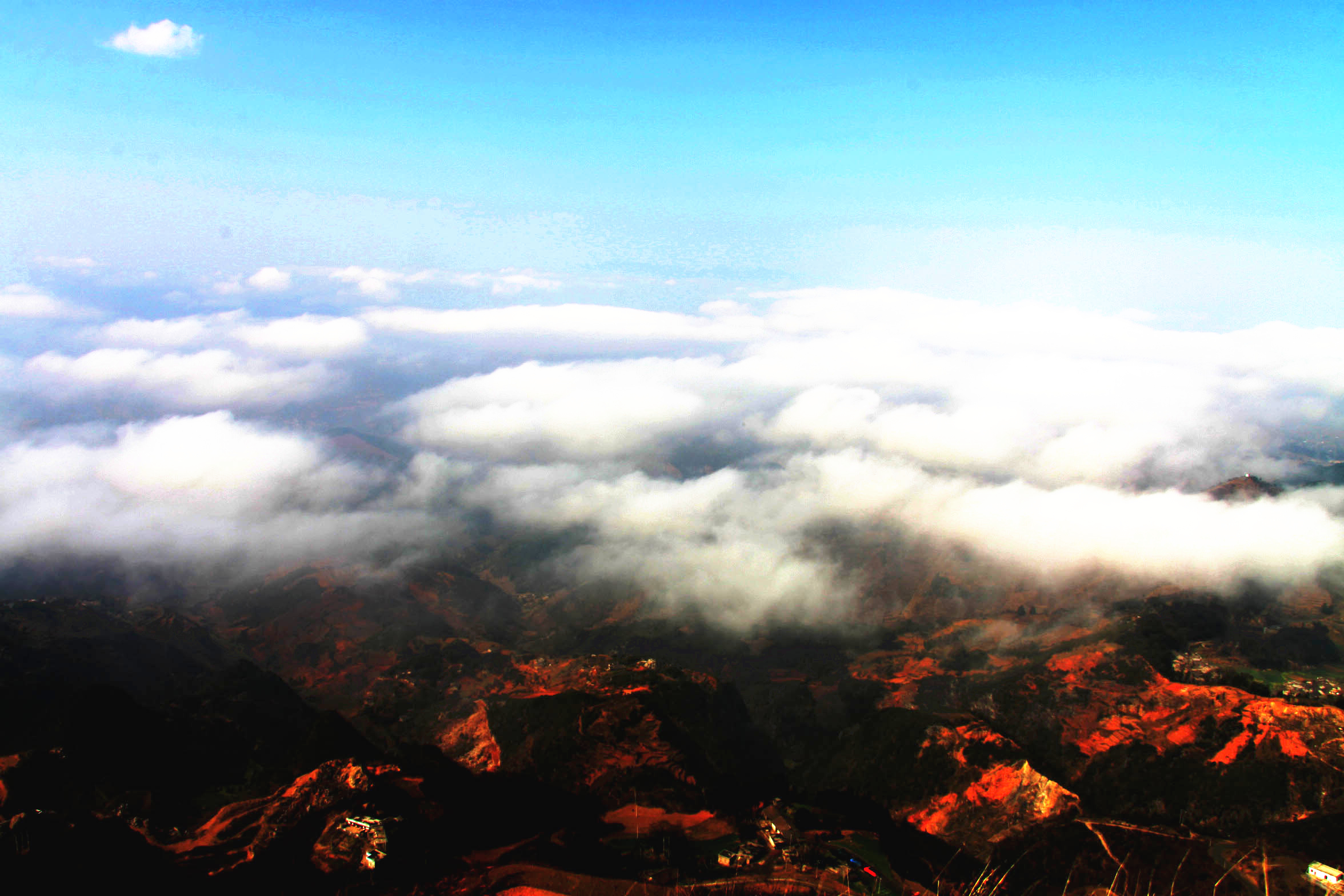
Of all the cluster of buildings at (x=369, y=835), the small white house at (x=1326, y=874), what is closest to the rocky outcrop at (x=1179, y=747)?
the small white house at (x=1326, y=874)

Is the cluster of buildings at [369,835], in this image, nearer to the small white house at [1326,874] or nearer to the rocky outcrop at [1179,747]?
the small white house at [1326,874]

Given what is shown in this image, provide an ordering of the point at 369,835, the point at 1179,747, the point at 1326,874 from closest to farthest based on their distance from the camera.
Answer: the point at 369,835, the point at 1326,874, the point at 1179,747

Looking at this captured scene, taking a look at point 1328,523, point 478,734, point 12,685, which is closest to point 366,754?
point 478,734

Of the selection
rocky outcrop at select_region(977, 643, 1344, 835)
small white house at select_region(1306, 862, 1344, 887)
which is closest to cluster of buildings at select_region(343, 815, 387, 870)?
small white house at select_region(1306, 862, 1344, 887)

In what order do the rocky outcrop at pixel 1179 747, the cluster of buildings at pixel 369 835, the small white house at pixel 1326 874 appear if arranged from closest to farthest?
the cluster of buildings at pixel 369 835, the small white house at pixel 1326 874, the rocky outcrop at pixel 1179 747

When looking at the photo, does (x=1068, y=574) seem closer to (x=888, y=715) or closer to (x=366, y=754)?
(x=888, y=715)

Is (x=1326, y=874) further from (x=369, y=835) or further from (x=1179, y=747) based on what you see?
(x=369, y=835)

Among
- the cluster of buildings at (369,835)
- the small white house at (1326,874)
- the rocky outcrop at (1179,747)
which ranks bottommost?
the rocky outcrop at (1179,747)

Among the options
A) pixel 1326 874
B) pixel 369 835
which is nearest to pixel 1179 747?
pixel 1326 874
